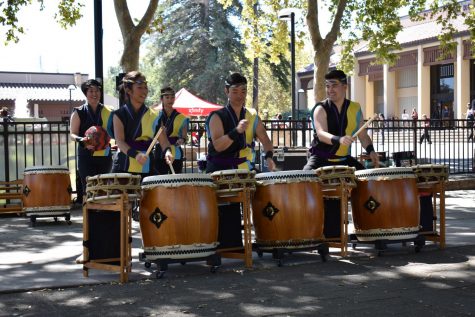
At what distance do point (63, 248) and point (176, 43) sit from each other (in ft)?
162

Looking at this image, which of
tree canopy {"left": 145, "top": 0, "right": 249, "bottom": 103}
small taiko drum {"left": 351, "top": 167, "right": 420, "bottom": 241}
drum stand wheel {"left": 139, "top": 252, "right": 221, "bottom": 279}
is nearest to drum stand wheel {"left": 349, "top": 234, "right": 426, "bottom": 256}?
small taiko drum {"left": 351, "top": 167, "right": 420, "bottom": 241}

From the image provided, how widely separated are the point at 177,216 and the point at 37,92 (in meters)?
53.5

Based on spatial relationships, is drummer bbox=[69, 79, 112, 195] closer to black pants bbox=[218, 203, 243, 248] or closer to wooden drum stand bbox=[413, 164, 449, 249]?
black pants bbox=[218, 203, 243, 248]

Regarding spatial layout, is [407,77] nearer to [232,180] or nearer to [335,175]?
[335,175]

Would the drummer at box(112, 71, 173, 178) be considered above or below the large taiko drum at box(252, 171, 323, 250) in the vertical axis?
above

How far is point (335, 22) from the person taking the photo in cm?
1933

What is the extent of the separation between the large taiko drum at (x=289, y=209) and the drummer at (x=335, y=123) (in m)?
0.86

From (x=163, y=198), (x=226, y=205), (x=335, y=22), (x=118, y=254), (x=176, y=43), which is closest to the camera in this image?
(x=163, y=198)

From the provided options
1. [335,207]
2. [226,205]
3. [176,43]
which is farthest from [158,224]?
[176,43]

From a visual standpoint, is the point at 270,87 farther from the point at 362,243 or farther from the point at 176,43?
the point at 362,243

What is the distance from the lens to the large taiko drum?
7.95m

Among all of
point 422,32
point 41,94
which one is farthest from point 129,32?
point 41,94

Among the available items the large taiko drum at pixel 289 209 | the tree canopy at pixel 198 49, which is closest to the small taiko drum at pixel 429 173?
the large taiko drum at pixel 289 209

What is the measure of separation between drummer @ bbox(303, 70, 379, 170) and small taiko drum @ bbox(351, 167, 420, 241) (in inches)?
15.4
